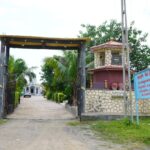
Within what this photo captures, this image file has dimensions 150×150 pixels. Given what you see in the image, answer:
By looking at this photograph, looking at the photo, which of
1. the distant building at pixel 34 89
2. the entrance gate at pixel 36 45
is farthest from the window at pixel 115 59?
the distant building at pixel 34 89

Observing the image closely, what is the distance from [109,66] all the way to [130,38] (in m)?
15.6

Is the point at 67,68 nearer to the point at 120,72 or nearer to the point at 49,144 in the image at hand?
the point at 120,72

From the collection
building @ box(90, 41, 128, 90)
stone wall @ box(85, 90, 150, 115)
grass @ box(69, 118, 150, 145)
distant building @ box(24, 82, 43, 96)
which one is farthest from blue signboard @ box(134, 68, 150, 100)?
distant building @ box(24, 82, 43, 96)

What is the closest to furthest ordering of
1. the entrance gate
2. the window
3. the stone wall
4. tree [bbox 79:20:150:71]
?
the entrance gate
the stone wall
the window
tree [bbox 79:20:150:71]

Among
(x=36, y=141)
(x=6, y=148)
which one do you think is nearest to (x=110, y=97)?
(x=36, y=141)

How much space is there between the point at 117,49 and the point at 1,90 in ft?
43.8

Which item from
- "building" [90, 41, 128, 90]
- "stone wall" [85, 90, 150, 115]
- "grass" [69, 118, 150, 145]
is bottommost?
"grass" [69, 118, 150, 145]

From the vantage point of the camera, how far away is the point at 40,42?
2095 centimetres

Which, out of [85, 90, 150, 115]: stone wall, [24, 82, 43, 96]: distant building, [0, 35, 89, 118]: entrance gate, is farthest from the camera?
[24, 82, 43, 96]: distant building

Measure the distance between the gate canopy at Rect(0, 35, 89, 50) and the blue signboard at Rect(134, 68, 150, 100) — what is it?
632 centimetres

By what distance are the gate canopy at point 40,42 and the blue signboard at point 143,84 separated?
632 centimetres

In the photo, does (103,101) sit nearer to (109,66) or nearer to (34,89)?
(109,66)

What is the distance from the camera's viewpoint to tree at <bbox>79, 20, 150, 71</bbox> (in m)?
43.9

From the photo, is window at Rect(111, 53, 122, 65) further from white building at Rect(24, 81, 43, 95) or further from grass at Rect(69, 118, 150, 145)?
white building at Rect(24, 81, 43, 95)
